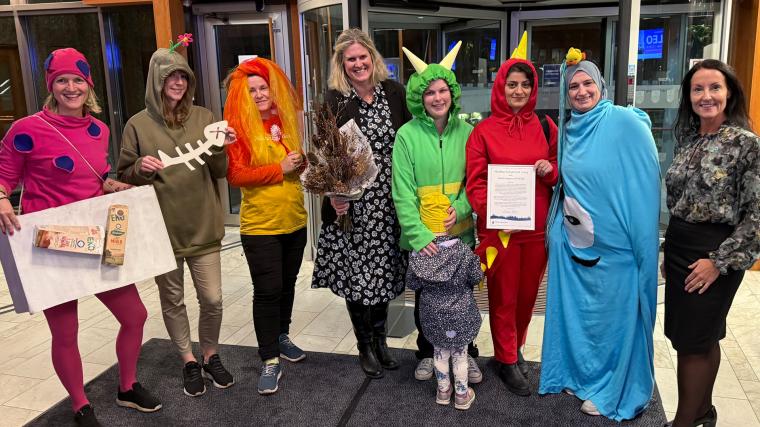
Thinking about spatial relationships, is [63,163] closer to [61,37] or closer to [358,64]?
[358,64]

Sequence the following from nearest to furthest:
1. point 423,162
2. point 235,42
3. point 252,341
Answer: point 423,162, point 252,341, point 235,42

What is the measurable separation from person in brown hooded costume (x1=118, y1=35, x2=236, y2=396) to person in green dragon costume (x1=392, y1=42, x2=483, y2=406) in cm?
84

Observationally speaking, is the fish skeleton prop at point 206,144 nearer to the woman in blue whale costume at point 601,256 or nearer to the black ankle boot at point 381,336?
the black ankle boot at point 381,336

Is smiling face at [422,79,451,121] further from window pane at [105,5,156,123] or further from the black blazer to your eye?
window pane at [105,5,156,123]

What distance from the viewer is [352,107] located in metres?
2.77

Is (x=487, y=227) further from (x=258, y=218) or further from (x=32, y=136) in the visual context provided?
(x=32, y=136)

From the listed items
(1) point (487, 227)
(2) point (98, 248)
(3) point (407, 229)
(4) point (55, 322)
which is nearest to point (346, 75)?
(3) point (407, 229)

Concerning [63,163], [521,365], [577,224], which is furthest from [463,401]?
[63,163]

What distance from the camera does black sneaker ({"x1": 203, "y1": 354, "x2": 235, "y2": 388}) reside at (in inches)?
119

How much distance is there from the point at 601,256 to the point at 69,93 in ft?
7.76

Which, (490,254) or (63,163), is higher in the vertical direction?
(63,163)

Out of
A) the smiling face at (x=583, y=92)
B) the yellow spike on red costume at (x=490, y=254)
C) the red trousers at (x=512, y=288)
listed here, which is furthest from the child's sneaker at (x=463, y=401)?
the smiling face at (x=583, y=92)

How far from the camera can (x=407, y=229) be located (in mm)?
2619

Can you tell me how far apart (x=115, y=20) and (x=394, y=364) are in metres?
5.12
